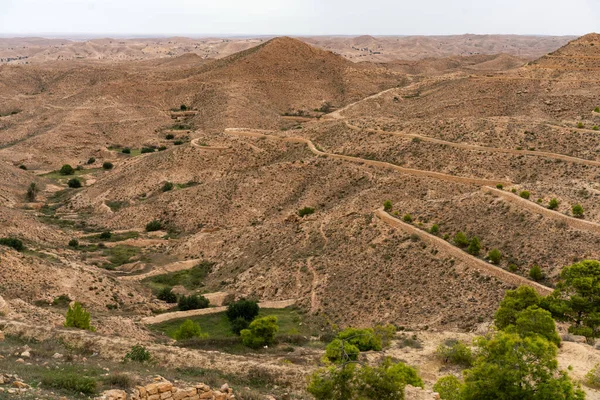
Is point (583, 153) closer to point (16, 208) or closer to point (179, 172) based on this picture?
point (179, 172)

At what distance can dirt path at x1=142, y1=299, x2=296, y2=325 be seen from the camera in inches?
1068

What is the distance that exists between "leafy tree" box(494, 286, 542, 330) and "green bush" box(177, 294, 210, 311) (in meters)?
15.0

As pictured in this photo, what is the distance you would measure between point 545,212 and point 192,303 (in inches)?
715

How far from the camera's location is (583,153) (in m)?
37.9

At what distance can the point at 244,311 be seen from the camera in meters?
27.4

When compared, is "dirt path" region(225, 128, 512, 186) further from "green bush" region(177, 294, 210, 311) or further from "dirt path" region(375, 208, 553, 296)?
"green bush" region(177, 294, 210, 311)

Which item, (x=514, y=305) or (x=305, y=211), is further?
(x=305, y=211)

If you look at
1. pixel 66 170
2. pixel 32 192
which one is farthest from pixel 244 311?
pixel 66 170

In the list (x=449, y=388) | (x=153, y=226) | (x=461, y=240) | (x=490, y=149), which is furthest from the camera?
(x=153, y=226)

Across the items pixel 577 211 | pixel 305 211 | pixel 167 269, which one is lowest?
pixel 167 269

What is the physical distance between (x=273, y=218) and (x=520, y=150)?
1783 cm

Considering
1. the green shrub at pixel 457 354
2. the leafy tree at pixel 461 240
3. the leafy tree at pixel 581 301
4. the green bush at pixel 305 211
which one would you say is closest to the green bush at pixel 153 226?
the green bush at pixel 305 211

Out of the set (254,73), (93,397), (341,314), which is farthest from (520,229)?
(254,73)

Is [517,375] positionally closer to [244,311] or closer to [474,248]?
[474,248]
